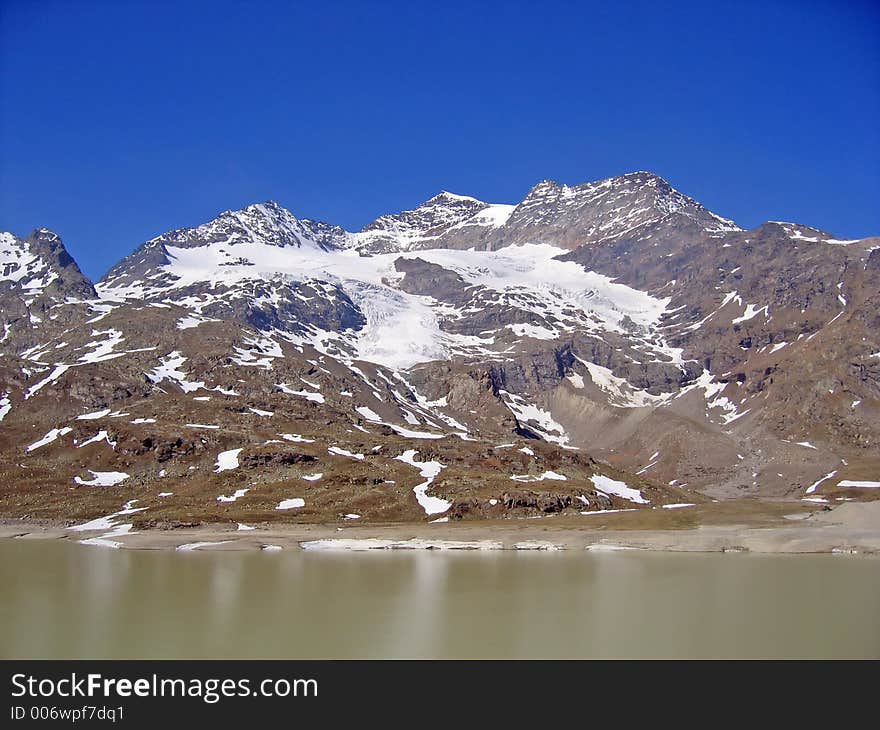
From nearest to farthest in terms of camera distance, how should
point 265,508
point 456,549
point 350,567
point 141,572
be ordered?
point 141,572, point 350,567, point 456,549, point 265,508

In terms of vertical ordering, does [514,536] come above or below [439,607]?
below

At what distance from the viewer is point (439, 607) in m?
63.4

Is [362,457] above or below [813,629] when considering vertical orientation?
above

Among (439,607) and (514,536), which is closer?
(439,607)

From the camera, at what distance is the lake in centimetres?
4931

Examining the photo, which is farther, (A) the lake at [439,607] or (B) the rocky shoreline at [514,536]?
(B) the rocky shoreline at [514,536]

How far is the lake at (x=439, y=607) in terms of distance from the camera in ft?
162

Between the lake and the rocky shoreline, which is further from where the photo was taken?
the rocky shoreline
